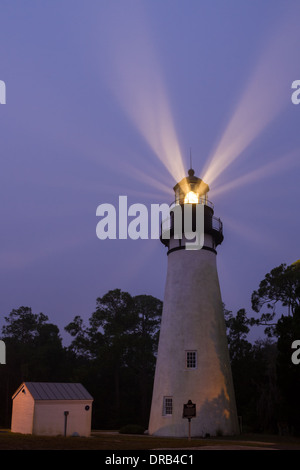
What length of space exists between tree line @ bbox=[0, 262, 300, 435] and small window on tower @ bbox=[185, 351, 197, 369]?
5.95m

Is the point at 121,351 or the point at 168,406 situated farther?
the point at 121,351

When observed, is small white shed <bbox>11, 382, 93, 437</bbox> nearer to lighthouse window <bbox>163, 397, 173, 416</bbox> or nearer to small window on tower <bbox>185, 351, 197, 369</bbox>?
lighthouse window <bbox>163, 397, 173, 416</bbox>

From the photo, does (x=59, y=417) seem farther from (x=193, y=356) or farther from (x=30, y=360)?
(x=30, y=360)

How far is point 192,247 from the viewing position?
32.1 meters

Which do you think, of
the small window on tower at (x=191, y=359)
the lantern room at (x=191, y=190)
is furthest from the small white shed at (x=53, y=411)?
the lantern room at (x=191, y=190)

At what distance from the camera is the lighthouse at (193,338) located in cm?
2931

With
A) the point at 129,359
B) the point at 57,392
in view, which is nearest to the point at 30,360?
the point at 129,359

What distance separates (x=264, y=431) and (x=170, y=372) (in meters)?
9.58

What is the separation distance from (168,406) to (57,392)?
653 cm

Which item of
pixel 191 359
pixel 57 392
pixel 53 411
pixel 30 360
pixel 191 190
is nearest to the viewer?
pixel 53 411

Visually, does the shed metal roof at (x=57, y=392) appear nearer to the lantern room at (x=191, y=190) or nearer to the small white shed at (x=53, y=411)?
the small white shed at (x=53, y=411)

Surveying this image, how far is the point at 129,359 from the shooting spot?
5081 cm
